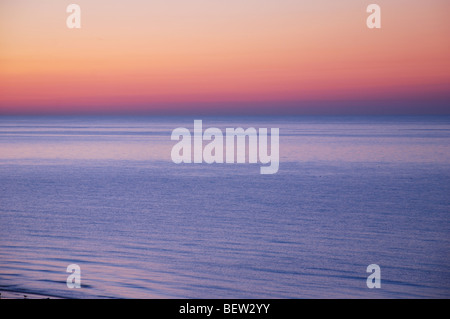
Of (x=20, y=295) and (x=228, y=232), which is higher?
(x=228, y=232)

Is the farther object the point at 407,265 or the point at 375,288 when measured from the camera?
the point at 407,265

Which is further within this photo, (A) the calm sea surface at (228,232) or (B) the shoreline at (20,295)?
(A) the calm sea surface at (228,232)

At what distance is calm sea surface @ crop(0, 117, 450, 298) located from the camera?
10.0m

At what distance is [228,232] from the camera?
14.3 metres

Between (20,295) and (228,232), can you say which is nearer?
(20,295)

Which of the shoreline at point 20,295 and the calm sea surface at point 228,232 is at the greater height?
the calm sea surface at point 228,232

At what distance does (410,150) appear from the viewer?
3738 cm

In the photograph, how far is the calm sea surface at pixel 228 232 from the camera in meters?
10.0

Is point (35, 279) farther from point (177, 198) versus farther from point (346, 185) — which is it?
point (346, 185)

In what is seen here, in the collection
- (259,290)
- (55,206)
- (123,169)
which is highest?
(123,169)
